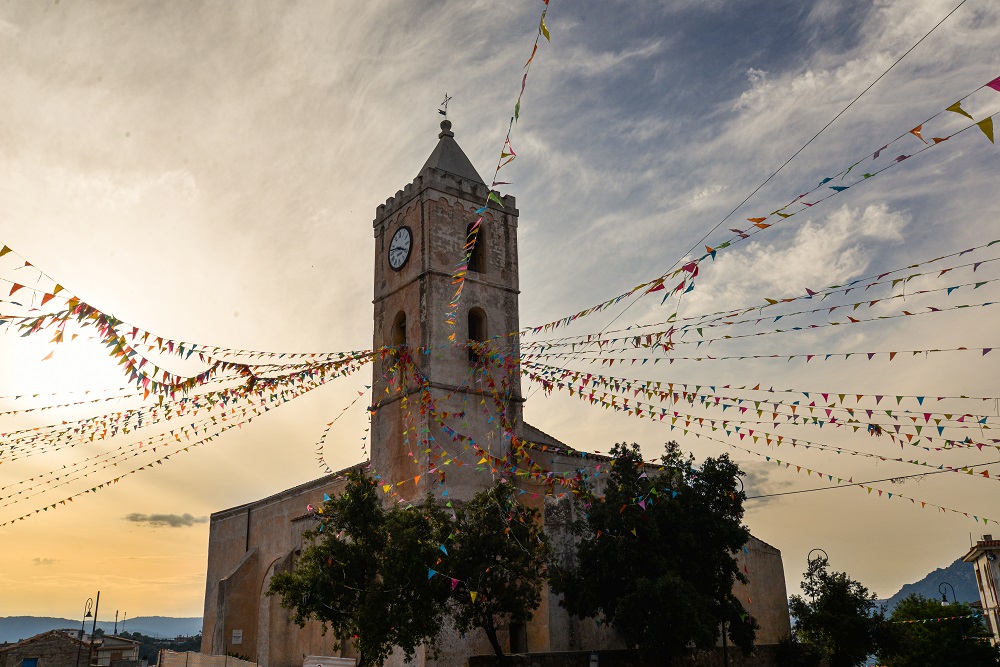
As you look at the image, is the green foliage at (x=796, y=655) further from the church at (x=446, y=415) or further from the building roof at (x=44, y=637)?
the building roof at (x=44, y=637)

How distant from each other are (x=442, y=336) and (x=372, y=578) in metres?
7.33

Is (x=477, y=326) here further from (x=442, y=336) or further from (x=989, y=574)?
(x=989, y=574)

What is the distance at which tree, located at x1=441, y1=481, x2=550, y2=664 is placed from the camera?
17.8 metres

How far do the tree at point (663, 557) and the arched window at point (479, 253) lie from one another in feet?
24.8

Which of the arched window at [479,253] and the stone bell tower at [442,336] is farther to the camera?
the arched window at [479,253]

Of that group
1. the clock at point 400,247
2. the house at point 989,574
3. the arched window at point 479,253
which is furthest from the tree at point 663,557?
the house at point 989,574

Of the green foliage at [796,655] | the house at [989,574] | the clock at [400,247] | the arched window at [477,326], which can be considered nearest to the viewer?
the green foliage at [796,655]

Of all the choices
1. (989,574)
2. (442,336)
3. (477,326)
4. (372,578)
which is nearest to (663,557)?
(372,578)

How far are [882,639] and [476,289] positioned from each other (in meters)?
14.8

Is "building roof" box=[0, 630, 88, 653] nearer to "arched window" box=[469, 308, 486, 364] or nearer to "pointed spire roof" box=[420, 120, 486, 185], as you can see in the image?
"arched window" box=[469, 308, 486, 364]

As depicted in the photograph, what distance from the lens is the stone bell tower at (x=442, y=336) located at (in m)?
22.3

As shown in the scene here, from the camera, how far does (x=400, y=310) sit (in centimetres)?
2472

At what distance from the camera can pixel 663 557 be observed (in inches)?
736

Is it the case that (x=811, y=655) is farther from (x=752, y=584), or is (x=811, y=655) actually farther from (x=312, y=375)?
(x=312, y=375)
